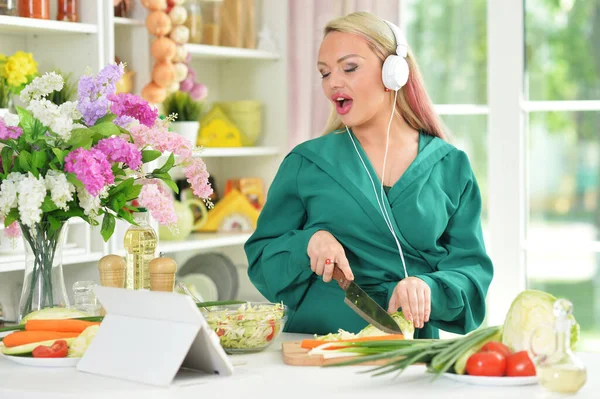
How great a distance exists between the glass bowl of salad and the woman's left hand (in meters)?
0.30

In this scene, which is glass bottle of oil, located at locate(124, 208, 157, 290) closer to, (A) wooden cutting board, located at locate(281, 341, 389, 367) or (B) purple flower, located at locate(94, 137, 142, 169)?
(B) purple flower, located at locate(94, 137, 142, 169)

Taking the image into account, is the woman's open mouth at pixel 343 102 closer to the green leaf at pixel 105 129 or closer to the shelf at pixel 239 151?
the green leaf at pixel 105 129

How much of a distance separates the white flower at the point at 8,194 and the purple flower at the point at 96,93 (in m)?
Answer: 0.18

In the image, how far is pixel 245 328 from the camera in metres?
1.70

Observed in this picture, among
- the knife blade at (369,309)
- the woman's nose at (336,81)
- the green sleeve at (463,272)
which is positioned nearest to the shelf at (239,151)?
the woman's nose at (336,81)

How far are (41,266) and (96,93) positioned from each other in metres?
0.36

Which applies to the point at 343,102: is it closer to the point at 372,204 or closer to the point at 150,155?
the point at 372,204

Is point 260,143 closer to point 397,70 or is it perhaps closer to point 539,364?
point 397,70

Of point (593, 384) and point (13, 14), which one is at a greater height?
point (13, 14)

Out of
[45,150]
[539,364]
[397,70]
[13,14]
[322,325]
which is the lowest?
[322,325]

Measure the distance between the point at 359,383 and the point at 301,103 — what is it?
2564mm

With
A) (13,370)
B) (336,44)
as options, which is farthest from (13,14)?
(13,370)

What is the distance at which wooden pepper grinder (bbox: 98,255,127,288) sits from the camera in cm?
193

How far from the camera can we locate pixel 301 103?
13.0ft
